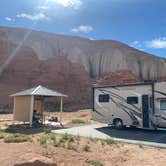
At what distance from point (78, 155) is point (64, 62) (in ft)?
153

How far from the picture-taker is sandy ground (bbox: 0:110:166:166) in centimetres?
799

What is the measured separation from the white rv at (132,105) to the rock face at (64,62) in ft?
90.3

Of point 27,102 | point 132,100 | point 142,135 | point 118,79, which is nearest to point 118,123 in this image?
point 132,100

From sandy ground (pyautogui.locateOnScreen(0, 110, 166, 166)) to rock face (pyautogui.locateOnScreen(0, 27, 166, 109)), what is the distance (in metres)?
33.5

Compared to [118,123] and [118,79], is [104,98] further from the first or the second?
[118,79]

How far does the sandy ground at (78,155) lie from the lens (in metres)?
7.99

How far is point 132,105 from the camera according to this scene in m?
15.9

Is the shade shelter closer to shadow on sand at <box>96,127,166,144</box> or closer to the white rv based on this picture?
the white rv

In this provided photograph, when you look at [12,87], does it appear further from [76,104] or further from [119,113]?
[119,113]

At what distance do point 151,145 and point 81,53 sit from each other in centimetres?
5748

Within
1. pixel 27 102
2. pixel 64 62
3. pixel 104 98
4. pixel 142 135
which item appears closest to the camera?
pixel 142 135

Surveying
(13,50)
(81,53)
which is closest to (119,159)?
(13,50)

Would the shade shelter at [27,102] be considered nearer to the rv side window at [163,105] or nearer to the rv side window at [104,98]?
the rv side window at [104,98]

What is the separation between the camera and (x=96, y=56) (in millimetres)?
69312
